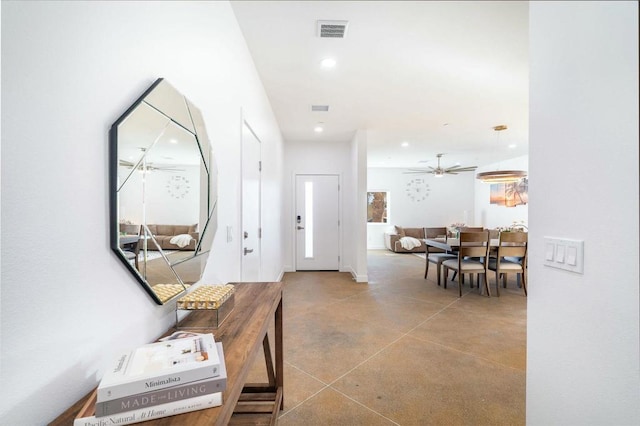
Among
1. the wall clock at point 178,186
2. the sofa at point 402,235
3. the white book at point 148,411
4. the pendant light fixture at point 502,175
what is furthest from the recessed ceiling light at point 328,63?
the sofa at point 402,235

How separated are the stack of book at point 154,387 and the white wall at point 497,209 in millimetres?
8616

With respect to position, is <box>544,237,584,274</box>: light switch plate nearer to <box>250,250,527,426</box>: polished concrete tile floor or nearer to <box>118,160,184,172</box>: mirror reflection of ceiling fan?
<box>250,250,527,426</box>: polished concrete tile floor

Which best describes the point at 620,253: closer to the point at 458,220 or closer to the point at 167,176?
the point at 167,176

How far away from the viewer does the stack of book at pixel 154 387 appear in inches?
23.3

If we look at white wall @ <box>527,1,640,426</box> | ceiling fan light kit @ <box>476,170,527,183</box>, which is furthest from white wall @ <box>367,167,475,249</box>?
white wall @ <box>527,1,640,426</box>

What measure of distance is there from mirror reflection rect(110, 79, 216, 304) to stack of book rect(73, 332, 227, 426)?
0.34 m

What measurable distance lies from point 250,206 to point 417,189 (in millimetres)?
8098

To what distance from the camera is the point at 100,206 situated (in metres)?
0.78

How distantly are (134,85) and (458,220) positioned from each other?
10.4m

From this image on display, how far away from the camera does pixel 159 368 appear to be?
0.67 metres

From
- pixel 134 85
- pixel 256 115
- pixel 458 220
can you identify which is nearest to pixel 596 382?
pixel 134 85

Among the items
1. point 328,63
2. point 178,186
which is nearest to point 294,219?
point 328,63

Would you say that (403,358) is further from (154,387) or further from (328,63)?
(328,63)

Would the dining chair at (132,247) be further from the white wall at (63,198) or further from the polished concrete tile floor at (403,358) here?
the polished concrete tile floor at (403,358)
